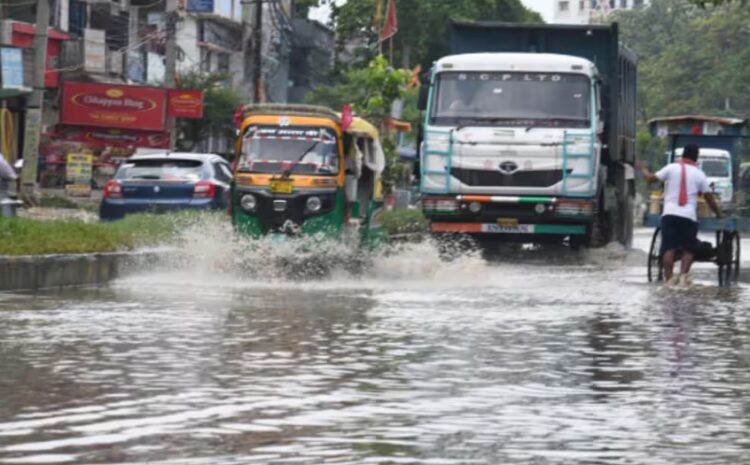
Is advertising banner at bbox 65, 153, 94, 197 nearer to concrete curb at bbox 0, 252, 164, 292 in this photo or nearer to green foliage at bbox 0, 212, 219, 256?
green foliage at bbox 0, 212, 219, 256

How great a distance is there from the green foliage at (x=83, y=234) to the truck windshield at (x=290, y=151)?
4.90 feet

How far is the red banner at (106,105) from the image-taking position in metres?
54.1

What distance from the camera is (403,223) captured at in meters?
35.5

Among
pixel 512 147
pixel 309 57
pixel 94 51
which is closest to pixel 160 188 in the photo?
pixel 512 147

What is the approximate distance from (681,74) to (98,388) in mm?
106262

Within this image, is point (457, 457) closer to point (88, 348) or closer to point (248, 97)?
point (88, 348)

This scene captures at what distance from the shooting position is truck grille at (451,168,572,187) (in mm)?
26109

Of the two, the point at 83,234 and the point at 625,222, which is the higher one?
the point at 83,234

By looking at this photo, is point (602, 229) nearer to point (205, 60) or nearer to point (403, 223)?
point (403, 223)

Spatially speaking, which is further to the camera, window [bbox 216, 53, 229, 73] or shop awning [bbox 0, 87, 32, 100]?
window [bbox 216, 53, 229, 73]

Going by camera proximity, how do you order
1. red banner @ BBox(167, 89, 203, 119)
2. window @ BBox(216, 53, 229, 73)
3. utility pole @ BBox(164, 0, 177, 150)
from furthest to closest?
window @ BBox(216, 53, 229, 73), red banner @ BBox(167, 89, 203, 119), utility pole @ BBox(164, 0, 177, 150)

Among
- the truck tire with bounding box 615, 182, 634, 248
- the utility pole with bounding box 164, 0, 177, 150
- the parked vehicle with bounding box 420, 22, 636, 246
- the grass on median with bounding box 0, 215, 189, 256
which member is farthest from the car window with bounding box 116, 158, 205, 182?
the utility pole with bounding box 164, 0, 177, 150

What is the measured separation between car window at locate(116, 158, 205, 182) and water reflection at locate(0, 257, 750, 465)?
30.0 ft

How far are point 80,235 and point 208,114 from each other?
43.5 m
